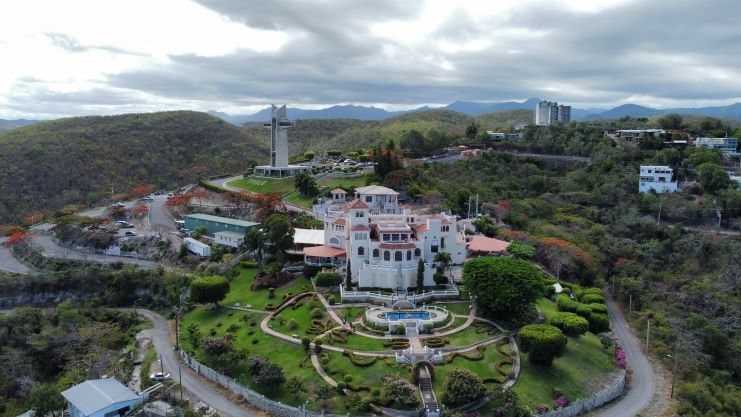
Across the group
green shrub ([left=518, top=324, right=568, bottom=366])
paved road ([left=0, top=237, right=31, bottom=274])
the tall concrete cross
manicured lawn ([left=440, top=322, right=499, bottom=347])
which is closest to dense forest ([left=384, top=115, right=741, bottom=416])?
green shrub ([left=518, top=324, right=568, bottom=366])

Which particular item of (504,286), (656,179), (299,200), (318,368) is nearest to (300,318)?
(318,368)

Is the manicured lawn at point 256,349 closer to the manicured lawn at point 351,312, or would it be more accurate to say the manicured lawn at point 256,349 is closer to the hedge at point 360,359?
the hedge at point 360,359

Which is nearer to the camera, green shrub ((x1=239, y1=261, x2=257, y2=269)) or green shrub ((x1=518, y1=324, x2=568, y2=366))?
→ green shrub ((x1=518, y1=324, x2=568, y2=366))

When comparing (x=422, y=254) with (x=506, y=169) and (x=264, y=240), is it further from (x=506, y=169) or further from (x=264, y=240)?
(x=506, y=169)

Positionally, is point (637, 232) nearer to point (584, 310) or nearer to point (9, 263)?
point (584, 310)

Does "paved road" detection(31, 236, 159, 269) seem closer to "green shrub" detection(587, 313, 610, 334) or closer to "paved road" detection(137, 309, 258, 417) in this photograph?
"paved road" detection(137, 309, 258, 417)

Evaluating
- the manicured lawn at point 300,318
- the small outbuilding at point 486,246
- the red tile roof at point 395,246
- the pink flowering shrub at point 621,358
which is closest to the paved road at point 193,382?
the manicured lawn at point 300,318
